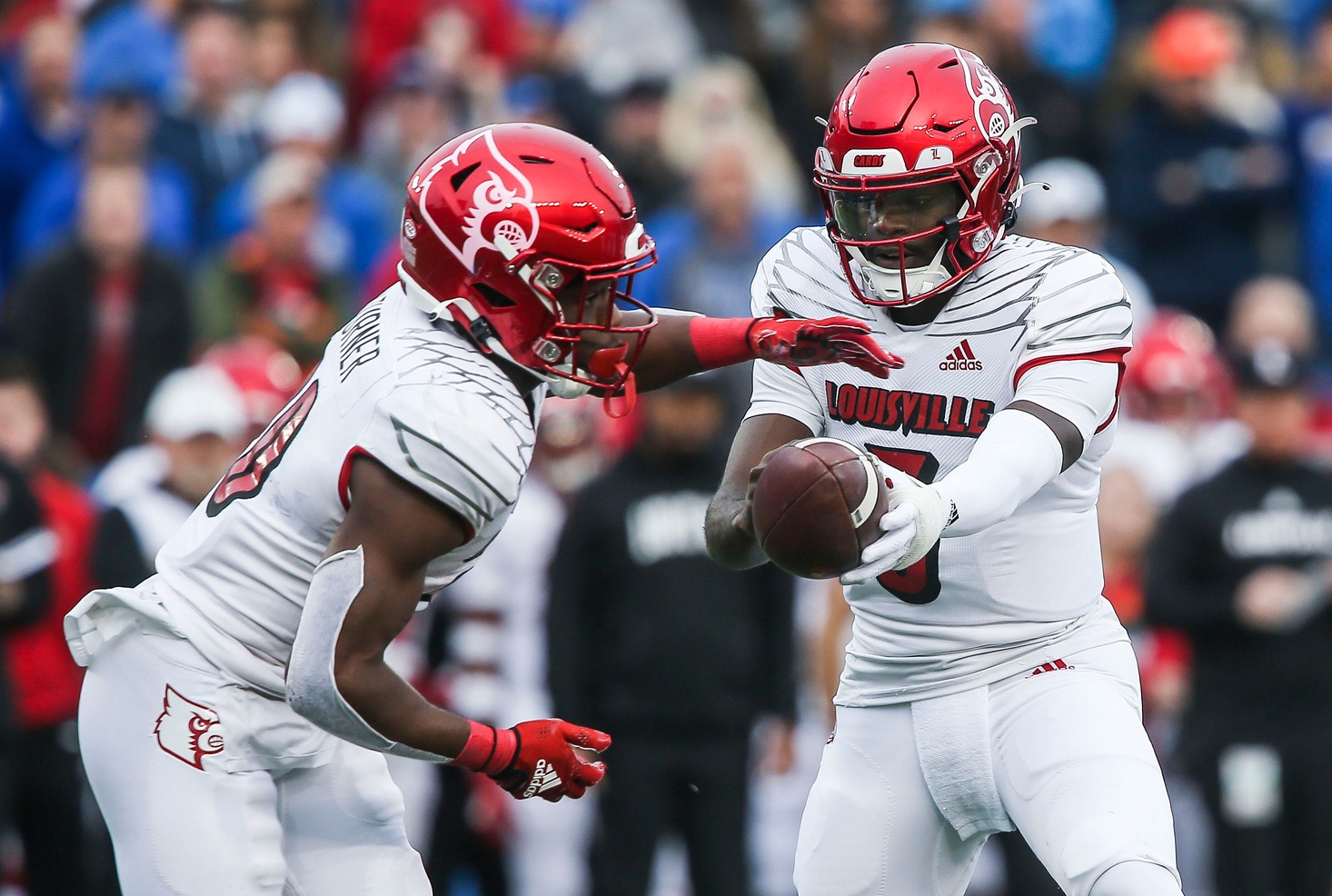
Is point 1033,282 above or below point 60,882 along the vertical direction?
above

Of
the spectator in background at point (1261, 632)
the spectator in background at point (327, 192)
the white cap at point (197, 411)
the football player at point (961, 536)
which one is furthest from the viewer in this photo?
the spectator in background at point (327, 192)

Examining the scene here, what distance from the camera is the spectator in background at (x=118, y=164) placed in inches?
333

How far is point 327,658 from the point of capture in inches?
145

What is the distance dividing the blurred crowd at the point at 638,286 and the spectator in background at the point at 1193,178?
2 cm

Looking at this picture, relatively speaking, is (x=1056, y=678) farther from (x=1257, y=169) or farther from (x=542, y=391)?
(x=1257, y=169)

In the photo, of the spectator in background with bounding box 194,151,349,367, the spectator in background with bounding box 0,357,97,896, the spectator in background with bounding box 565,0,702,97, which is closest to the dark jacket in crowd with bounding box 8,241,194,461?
the spectator in background with bounding box 194,151,349,367

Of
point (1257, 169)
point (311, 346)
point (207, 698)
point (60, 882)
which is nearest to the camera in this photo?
point (207, 698)

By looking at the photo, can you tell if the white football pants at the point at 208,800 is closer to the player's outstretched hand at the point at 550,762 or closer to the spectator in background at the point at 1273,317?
the player's outstretched hand at the point at 550,762

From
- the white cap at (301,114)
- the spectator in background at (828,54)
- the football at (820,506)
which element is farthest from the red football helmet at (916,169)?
the spectator in background at (828,54)

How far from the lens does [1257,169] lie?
9070 mm

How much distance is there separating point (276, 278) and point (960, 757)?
4672mm

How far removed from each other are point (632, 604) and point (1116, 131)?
4.11 metres

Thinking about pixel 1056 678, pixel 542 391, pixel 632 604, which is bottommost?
pixel 632 604

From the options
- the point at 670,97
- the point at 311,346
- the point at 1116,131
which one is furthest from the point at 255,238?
the point at 1116,131
